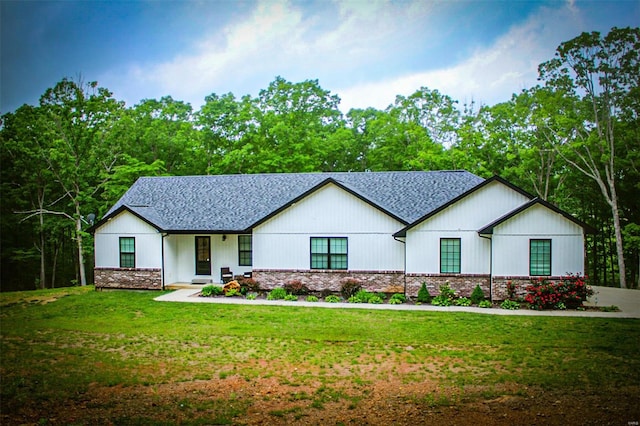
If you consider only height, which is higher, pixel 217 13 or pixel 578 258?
pixel 217 13

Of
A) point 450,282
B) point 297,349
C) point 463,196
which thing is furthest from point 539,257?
point 297,349

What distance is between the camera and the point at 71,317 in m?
14.8

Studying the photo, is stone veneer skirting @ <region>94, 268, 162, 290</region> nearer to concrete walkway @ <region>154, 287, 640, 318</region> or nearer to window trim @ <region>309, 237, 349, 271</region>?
concrete walkway @ <region>154, 287, 640, 318</region>

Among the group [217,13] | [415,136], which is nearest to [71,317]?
[217,13]

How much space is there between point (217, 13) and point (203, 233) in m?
11.6

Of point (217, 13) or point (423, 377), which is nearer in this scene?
point (423, 377)

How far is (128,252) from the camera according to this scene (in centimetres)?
2039

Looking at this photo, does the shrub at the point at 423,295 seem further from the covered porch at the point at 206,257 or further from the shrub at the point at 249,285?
the covered porch at the point at 206,257

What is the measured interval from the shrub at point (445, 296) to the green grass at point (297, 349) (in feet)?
5.49

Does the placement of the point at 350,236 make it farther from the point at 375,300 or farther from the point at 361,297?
the point at 375,300

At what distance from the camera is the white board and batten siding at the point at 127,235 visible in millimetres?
20188

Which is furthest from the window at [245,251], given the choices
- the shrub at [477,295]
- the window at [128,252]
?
the shrub at [477,295]

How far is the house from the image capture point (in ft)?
54.8

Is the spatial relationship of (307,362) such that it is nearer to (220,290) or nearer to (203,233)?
(220,290)
